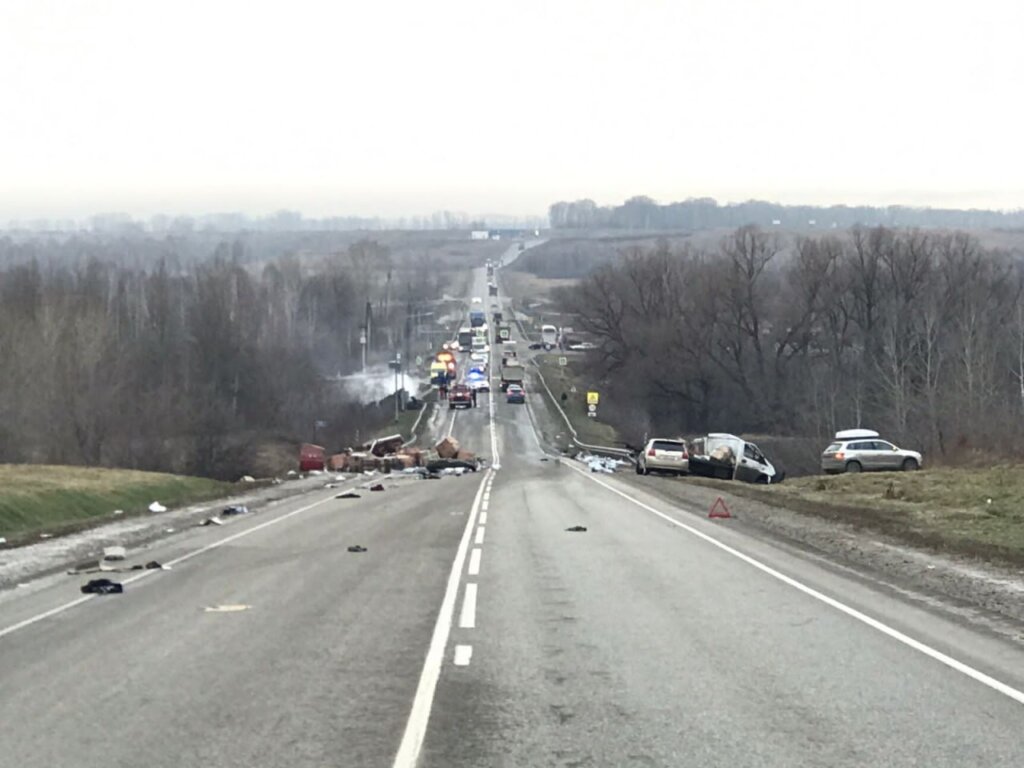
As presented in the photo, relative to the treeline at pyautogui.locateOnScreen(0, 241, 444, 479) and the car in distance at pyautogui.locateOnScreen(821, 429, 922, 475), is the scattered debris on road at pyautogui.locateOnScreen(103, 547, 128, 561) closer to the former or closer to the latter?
the car in distance at pyautogui.locateOnScreen(821, 429, 922, 475)

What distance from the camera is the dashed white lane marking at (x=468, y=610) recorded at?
12.2 m

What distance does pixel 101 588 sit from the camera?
48.5 feet

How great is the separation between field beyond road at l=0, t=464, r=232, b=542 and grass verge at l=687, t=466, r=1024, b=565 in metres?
14.9

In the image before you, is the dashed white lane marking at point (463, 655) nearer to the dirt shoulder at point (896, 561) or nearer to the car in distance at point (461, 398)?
the dirt shoulder at point (896, 561)

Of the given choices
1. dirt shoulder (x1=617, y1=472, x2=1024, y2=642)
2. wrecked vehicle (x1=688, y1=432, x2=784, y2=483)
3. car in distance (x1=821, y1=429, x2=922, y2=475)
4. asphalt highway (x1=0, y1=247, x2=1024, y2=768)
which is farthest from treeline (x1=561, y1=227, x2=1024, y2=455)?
asphalt highway (x1=0, y1=247, x2=1024, y2=768)

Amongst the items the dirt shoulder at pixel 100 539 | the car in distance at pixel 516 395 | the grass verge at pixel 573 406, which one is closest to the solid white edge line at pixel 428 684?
the dirt shoulder at pixel 100 539

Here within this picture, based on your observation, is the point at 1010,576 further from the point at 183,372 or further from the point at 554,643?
the point at 183,372

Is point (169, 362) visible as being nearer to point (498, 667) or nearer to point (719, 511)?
point (719, 511)

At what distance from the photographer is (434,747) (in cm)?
754

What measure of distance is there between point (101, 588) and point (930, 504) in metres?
19.2

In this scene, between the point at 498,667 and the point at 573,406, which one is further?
the point at 573,406

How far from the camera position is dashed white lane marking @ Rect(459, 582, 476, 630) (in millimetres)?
12211

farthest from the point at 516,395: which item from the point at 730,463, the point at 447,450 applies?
the point at 730,463

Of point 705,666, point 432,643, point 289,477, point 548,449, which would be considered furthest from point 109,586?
point 548,449
